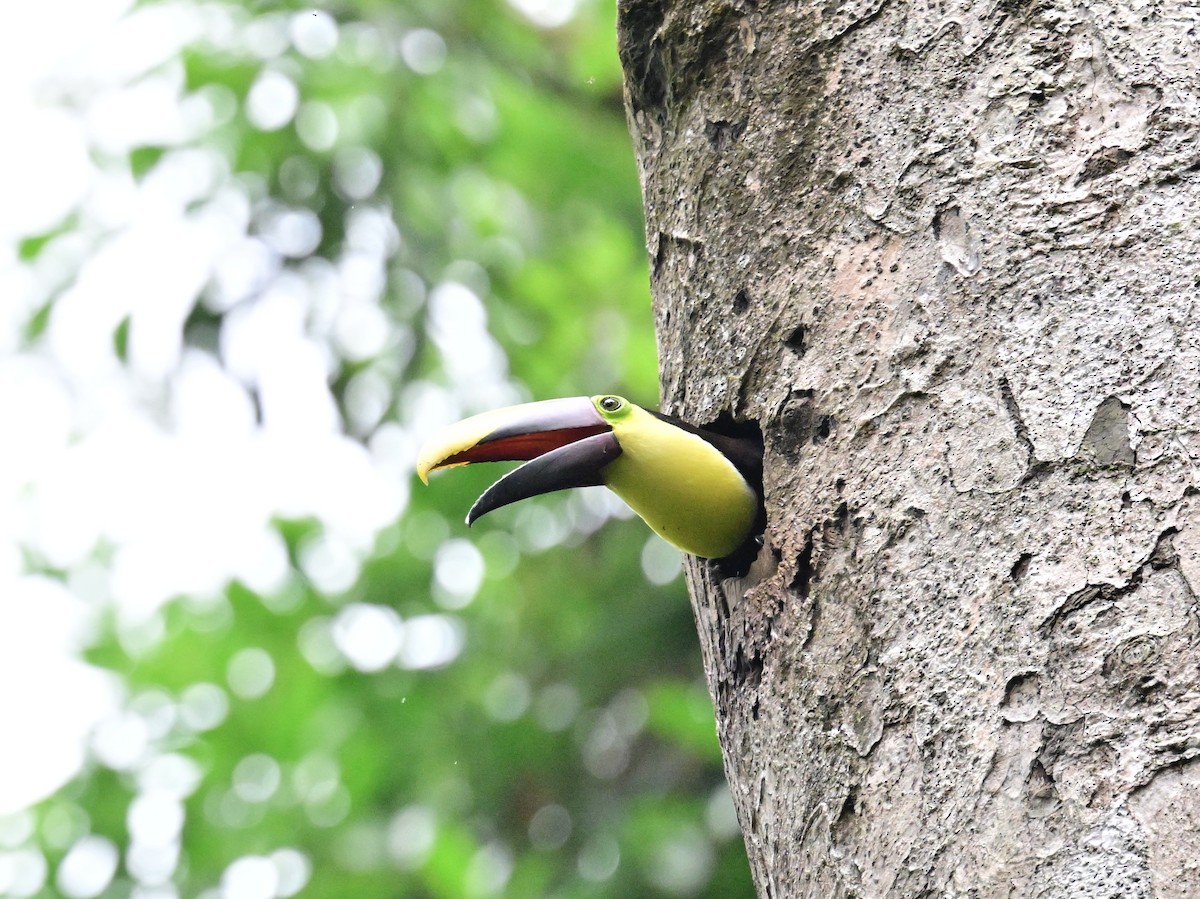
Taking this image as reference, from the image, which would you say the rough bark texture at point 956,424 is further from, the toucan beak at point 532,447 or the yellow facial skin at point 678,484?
the toucan beak at point 532,447

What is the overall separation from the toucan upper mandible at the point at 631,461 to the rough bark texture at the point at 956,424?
0.08 m

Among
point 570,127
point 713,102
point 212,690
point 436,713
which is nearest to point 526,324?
point 570,127

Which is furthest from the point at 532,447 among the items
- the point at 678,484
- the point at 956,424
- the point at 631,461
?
the point at 956,424

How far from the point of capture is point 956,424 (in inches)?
58.7

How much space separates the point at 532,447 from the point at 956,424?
0.79 metres

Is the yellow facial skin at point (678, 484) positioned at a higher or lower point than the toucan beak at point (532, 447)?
higher

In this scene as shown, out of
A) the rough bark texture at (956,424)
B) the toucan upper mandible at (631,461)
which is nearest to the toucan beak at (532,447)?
the toucan upper mandible at (631,461)

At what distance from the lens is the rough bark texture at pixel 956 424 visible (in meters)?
1.28

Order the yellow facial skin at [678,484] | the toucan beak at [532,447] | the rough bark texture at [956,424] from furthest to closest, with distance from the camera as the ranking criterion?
the toucan beak at [532,447] < the yellow facial skin at [678,484] < the rough bark texture at [956,424]

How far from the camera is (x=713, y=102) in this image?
1.88m

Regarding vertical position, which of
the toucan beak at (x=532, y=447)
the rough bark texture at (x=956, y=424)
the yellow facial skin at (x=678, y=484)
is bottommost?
the toucan beak at (x=532, y=447)

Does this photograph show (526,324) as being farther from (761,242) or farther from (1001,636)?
(1001,636)

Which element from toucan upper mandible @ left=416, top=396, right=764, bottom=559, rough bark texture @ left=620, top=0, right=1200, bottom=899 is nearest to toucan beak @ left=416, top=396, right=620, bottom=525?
toucan upper mandible @ left=416, top=396, right=764, bottom=559

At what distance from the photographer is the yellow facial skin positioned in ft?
5.94
